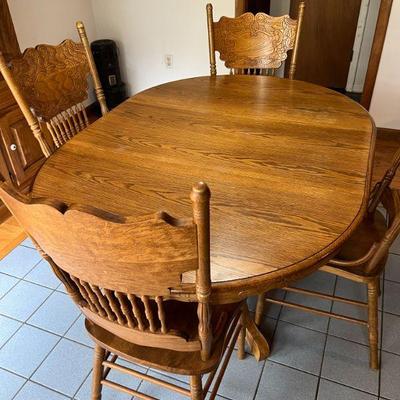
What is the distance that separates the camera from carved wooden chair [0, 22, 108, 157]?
137 cm

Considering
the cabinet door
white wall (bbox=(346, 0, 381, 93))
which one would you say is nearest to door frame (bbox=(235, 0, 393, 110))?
white wall (bbox=(346, 0, 381, 93))

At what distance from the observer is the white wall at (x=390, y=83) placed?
97.9 inches

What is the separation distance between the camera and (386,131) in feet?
9.27

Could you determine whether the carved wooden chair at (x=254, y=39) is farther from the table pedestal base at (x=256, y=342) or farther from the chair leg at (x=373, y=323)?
the table pedestal base at (x=256, y=342)

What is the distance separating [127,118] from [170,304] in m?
0.80

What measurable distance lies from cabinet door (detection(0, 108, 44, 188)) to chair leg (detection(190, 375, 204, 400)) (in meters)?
1.65

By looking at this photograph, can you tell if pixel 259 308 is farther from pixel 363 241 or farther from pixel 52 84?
pixel 52 84

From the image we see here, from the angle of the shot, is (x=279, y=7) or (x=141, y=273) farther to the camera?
(x=279, y=7)

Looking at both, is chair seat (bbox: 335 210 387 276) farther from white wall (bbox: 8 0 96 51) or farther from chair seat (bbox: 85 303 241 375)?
white wall (bbox: 8 0 96 51)

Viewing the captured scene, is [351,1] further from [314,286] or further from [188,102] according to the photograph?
[314,286]

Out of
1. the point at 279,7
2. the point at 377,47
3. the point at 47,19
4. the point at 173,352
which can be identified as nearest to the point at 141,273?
the point at 173,352

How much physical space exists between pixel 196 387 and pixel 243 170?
633mm

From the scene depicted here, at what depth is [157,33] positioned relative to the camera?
3.12 meters

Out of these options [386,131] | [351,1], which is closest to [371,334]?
[386,131]
